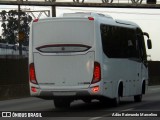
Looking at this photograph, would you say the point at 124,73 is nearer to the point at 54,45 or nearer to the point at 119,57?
the point at 119,57

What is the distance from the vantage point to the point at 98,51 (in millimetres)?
19359

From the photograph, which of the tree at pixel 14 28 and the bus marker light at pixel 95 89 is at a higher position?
the bus marker light at pixel 95 89

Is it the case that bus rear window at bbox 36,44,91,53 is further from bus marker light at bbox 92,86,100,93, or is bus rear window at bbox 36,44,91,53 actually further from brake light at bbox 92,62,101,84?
bus marker light at bbox 92,86,100,93

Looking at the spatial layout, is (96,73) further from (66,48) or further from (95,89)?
(66,48)

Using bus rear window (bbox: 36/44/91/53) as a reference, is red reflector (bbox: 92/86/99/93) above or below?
below

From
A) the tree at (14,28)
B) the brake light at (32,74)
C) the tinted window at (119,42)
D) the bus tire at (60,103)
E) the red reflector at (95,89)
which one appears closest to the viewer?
the red reflector at (95,89)

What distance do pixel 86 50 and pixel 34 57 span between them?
188 cm

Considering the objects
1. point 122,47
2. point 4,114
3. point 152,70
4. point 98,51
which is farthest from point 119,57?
point 152,70

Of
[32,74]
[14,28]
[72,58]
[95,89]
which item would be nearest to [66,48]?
[72,58]

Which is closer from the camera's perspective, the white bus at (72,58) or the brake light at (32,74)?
the white bus at (72,58)

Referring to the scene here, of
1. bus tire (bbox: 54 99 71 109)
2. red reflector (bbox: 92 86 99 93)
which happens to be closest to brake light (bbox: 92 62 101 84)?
red reflector (bbox: 92 86 99 93)

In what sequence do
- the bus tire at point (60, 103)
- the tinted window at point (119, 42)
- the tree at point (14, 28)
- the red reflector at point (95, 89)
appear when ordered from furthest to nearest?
the tree at point (14, 28) → the bus tire at point (60, 103) → the tinted window at point (119, 42) → the red reflector at point (95, 89)

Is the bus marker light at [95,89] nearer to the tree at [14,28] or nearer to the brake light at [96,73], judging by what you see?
the brake light at [96,73]

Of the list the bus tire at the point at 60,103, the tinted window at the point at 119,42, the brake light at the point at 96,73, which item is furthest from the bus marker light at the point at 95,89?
the bus tire at the point at 60,103
